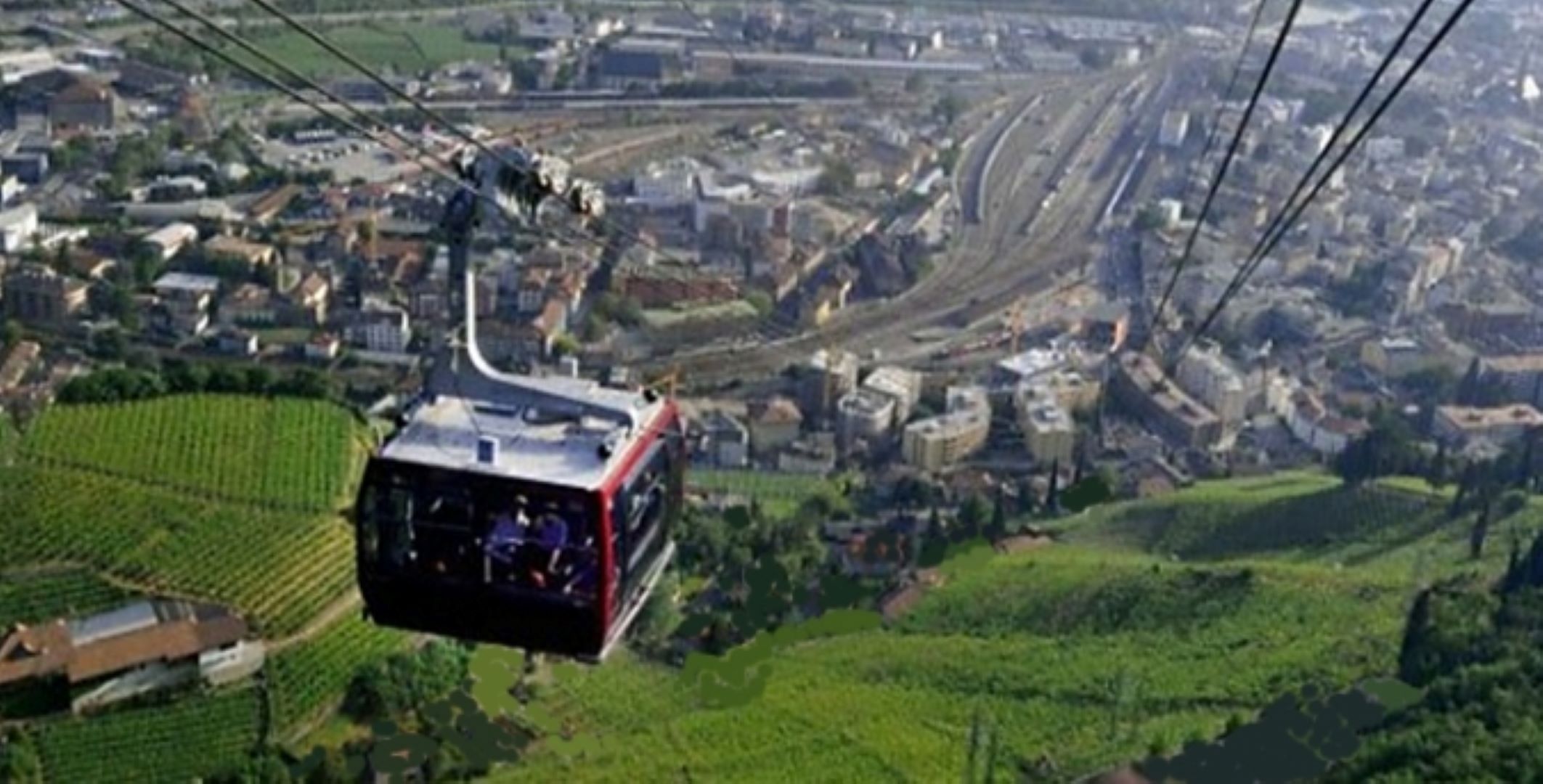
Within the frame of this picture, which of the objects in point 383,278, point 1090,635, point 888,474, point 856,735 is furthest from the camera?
point 383,278

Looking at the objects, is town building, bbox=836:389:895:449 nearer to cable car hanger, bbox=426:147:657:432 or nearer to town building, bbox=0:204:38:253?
town building, bbox=0:204:38:253

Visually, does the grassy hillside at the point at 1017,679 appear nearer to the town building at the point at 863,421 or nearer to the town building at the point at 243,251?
the town building at the point at 863,421

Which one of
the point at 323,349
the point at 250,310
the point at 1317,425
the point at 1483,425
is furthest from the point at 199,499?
the point at 1483,425

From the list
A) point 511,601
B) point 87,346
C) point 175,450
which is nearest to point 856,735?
point 175,450

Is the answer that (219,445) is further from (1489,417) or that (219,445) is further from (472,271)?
(1489,417)

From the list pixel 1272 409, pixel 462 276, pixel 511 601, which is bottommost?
pixel 1272 409

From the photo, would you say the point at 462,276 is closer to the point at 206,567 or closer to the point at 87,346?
the point at 206,567
